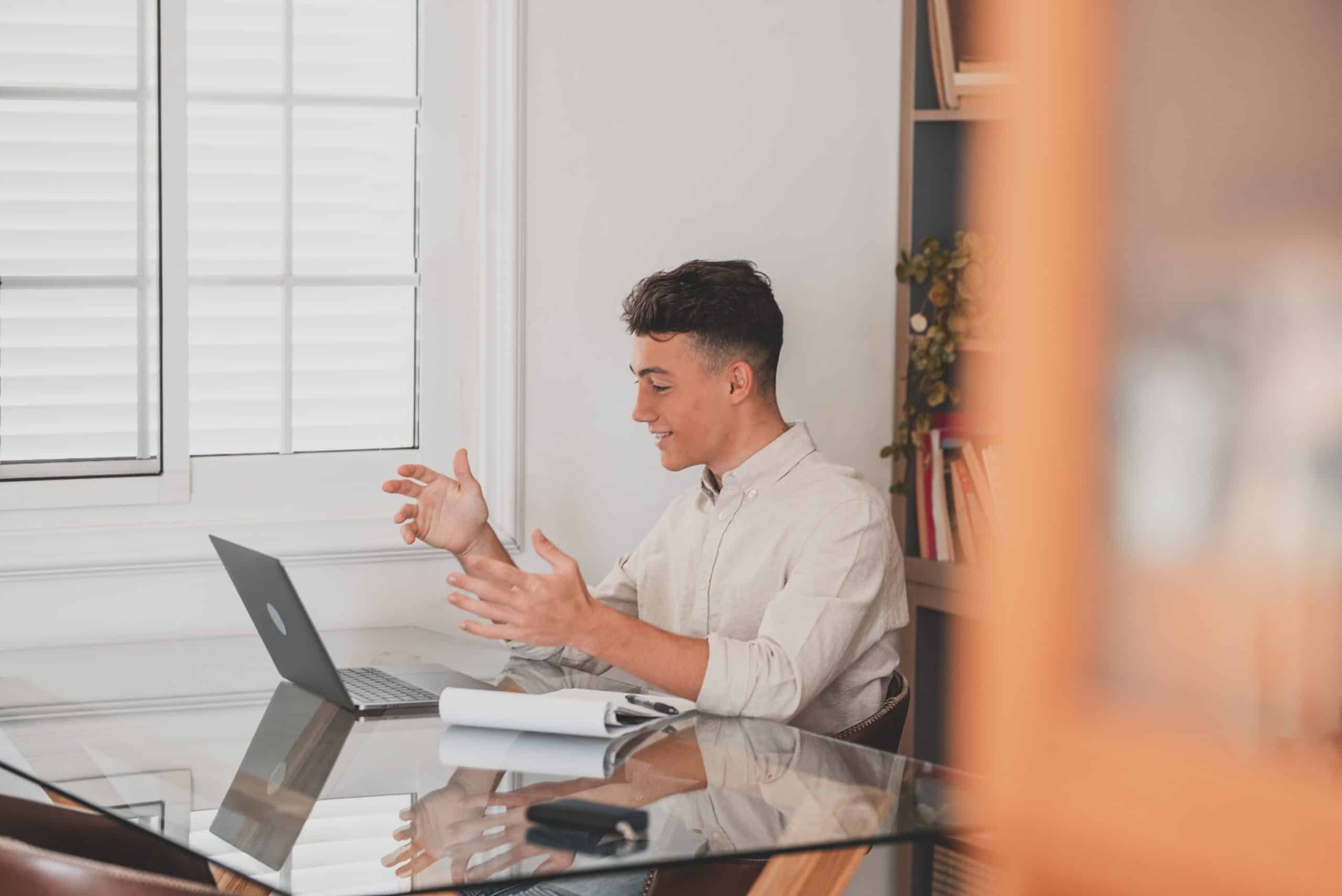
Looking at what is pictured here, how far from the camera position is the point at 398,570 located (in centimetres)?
272

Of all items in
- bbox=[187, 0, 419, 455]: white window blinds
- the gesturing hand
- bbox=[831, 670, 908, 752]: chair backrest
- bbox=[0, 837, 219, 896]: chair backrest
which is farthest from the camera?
bbox=[187, 0, 419, 455]: white window blinds

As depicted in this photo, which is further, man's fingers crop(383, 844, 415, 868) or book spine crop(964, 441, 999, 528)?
book spine crop(964, 441, 999, 528)

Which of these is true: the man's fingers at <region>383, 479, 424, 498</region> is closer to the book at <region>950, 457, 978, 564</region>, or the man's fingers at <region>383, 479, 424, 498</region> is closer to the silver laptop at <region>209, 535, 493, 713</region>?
the silver laptop at <region>209, 535, 493, 713</region>

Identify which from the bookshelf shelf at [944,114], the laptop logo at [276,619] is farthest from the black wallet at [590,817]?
the bookshelf shelf at [944,114]

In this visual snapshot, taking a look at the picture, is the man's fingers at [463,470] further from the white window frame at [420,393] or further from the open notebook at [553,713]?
the open notebook at [553,713]

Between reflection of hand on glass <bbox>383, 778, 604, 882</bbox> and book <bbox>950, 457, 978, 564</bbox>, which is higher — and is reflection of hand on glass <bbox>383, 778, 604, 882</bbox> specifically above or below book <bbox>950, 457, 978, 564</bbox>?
below

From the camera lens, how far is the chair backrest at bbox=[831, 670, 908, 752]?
1962 mm

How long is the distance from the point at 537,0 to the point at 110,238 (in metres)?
0.96

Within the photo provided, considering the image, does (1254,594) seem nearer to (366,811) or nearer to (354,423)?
(366,811)

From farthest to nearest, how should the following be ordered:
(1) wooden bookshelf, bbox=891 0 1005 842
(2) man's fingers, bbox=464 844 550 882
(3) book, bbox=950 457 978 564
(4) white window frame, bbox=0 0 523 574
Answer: (1) wooden bookshelf, bbox=891 0 1005 842 < (3) book, bbox=950 457 978 564 < (4) white window frame, bbox=0 0 523 574 < (2) man's fingers, bbox=464 844 550 882

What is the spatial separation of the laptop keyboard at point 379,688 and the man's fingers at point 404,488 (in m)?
0.30

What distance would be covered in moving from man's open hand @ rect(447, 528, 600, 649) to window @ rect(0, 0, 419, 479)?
1110mm

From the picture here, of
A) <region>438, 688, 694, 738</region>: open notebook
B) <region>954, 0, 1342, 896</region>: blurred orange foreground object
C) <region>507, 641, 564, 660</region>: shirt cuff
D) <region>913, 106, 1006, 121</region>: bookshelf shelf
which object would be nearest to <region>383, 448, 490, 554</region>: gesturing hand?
<region>507, 641, 564, 660</region>: shirt cuff

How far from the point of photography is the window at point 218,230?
261cm
